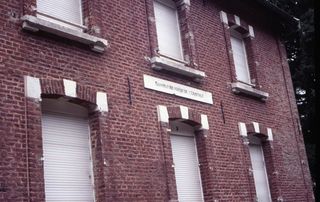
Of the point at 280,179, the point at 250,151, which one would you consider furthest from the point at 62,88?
the point at 280,179

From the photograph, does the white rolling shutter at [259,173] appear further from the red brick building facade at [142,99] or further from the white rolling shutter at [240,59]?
the white rolling shutter at [240,59]

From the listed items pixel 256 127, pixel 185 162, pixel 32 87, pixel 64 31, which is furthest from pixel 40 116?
pixel 256 127

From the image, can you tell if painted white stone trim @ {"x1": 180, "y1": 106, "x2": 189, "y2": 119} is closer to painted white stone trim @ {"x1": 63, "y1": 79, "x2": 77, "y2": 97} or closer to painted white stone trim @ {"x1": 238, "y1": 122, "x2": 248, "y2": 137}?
painted white stone trim @ {"x1": 238, "y1": 122, "x2": 248, "y2": 137}

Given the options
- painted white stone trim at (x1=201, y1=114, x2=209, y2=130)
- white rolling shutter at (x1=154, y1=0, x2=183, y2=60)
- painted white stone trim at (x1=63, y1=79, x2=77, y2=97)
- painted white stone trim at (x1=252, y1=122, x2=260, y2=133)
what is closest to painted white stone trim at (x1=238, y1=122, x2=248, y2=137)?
painted white stone trim at (x1=252, y1=122, x2=260, y2=133)

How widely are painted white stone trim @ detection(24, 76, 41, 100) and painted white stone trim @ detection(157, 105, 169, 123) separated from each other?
295 cm

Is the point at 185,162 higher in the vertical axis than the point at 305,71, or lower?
lower

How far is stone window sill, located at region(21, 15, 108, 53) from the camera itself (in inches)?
261

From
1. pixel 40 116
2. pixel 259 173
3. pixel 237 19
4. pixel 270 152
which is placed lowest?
pixel 259 173

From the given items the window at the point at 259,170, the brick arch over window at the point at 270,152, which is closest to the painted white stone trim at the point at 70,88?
the brick arch over window at the point at 270,152

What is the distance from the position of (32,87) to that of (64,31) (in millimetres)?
1180

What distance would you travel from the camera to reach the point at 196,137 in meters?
9.97

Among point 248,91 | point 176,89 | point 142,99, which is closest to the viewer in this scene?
point 142,99

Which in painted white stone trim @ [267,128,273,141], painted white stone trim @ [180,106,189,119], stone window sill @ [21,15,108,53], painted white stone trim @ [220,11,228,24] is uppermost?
painted white stone trim @ [220,11,228,24]

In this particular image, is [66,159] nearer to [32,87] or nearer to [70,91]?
[70,91]
